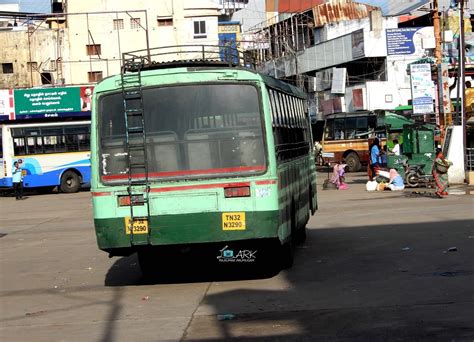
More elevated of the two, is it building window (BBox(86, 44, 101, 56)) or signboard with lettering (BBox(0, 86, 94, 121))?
building window (BBox(86, 44, 101, 56))

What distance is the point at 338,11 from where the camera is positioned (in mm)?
57938

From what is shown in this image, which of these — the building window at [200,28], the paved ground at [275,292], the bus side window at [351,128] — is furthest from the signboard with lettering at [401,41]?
the paved ground at [275,292]

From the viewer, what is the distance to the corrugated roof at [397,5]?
179 feet

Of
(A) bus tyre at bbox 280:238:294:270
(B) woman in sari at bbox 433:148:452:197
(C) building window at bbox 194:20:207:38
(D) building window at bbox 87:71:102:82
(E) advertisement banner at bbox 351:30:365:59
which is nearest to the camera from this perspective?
(A) bus tyre at bbox 280:238:294:270

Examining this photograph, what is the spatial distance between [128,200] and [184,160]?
91 cm

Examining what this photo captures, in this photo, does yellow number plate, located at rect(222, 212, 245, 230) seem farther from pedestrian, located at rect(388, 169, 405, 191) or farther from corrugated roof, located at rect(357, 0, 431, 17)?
corrugated roof, located at rect(357, 0, 431, 17)

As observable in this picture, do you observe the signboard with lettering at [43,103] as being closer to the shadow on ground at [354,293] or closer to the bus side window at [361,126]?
the bus side window at [361,126]

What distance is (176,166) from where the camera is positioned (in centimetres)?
994

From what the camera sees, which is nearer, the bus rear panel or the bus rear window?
the bus rear panel

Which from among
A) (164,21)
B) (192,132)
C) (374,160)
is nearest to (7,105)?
(374,160)

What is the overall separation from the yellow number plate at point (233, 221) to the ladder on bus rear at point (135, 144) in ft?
3.34

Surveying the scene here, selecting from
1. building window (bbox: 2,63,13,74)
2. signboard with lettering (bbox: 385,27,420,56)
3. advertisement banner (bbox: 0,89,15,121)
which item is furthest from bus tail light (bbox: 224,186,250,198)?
building window (bbox: 2,63,13,74)

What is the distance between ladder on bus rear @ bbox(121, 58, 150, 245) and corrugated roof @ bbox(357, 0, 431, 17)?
46.0 metres

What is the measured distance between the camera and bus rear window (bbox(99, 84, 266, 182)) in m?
9.91
